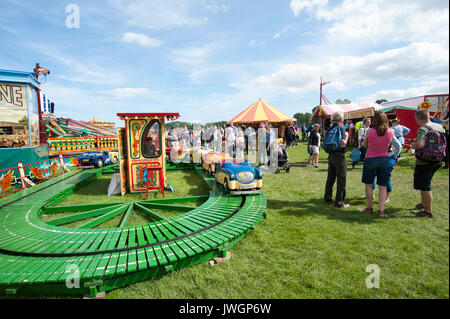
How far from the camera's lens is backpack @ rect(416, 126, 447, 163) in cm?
366

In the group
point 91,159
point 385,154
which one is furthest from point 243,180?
point 91,159

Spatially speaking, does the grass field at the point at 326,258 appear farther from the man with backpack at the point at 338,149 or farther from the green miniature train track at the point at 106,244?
the man with backpack at the point at 338,149

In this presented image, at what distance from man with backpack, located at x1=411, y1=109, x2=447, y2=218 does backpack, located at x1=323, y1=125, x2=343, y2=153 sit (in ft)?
4.15

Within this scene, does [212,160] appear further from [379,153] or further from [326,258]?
[326,258]

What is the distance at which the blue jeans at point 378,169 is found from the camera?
13.8ft

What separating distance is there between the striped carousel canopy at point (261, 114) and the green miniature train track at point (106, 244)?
1486 centimetres

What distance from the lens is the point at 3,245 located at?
3.26m

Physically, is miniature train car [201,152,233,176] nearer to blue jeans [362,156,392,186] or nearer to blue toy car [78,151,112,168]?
blue jeans [362,156,392,186]

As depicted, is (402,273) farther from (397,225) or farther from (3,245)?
(3,245)

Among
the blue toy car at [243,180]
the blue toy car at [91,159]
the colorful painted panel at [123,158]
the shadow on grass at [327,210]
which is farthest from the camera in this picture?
the blue toy car at [91,159]

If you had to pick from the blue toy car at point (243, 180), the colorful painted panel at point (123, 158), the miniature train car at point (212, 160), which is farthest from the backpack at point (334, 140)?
the colorful painted panel at point (123, 158)

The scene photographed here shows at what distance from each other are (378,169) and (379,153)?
33cm
